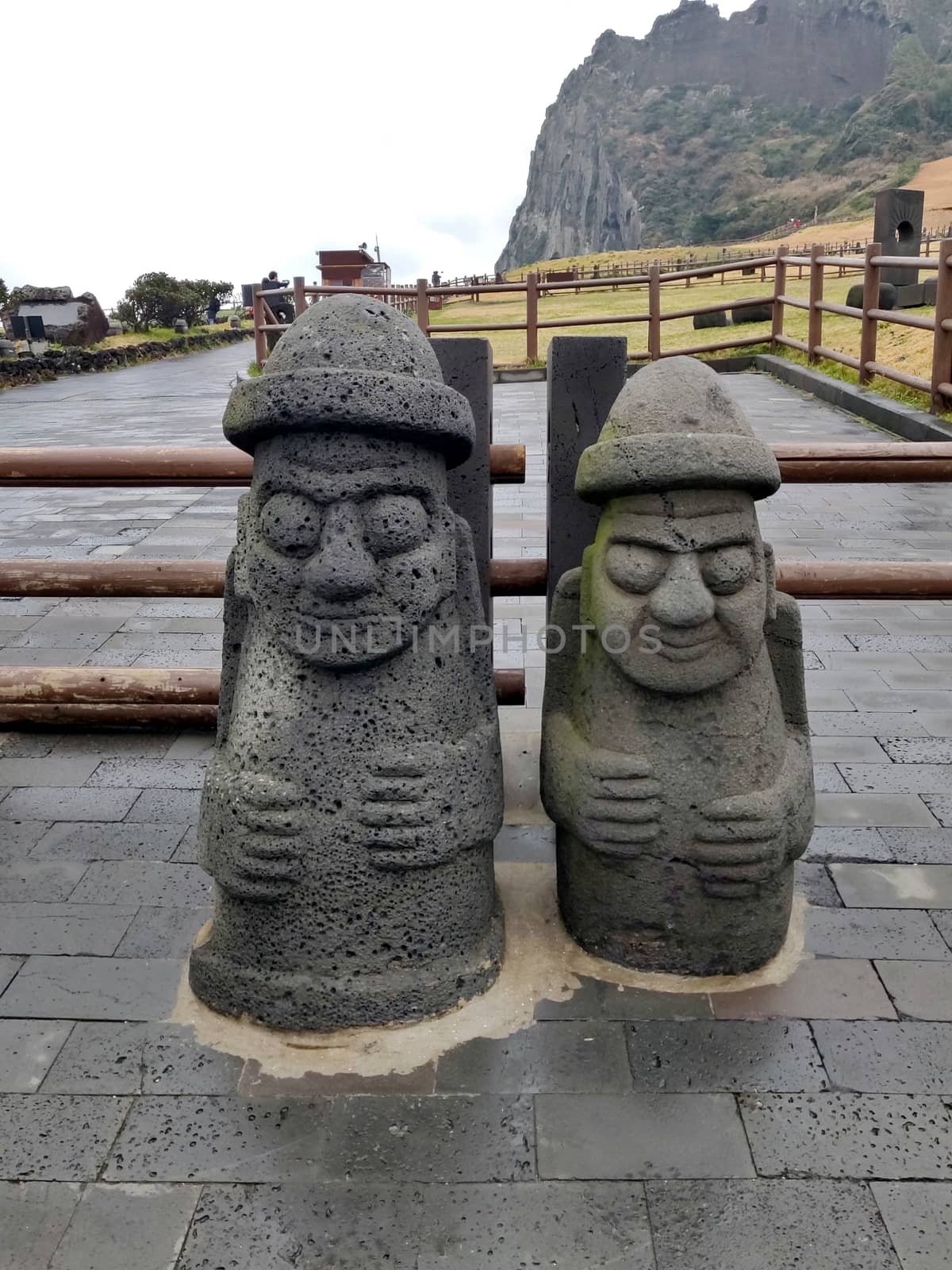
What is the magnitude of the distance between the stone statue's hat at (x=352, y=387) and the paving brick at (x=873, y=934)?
165 cm

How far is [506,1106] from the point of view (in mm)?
2211

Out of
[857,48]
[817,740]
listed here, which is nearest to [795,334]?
[817,740]

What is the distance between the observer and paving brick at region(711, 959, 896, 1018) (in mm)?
2486

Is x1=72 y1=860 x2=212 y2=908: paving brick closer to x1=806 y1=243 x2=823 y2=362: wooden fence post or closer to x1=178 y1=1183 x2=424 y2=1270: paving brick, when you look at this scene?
x1=178 y1=1183 x2=424 y2=1270: paving brick

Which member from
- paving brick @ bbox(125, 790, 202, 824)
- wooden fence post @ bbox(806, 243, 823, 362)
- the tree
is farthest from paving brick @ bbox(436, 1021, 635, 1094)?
the tree

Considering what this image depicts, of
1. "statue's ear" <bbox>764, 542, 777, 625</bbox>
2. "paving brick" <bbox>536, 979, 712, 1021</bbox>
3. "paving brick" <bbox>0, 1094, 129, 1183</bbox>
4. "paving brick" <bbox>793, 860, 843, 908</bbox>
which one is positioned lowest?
"paving brick" <bbox>0, 1094, 129, 1183</bbox>

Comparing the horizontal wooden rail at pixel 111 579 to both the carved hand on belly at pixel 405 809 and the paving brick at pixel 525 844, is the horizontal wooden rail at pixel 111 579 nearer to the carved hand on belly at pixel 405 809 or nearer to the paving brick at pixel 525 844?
the paving brick at pixel 525 844

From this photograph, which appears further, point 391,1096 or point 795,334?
point 795,334

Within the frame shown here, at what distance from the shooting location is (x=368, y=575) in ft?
7.33

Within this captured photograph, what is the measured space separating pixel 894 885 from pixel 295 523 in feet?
6.82

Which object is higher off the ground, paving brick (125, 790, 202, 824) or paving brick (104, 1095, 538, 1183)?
paving brick (125, 790, 202, 824)

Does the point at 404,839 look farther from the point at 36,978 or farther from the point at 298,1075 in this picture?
the point at 36,978

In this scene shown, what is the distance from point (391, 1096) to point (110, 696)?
92.6 inches

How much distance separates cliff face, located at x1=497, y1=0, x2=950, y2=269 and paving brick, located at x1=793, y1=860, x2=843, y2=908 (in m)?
81.1
